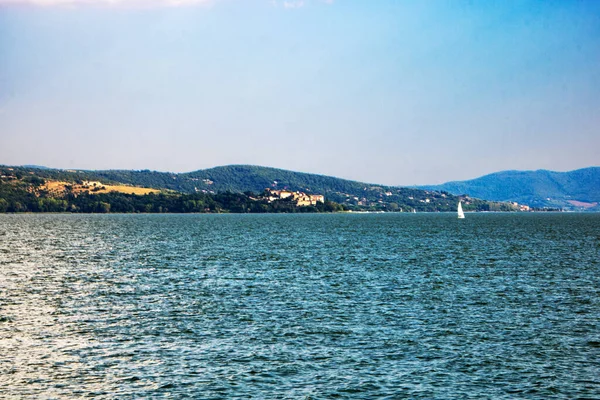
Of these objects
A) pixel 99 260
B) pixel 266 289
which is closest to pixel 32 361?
pixel 266 289

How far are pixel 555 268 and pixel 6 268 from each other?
6687 centimetres

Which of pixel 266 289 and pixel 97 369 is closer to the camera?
pixel 97 369

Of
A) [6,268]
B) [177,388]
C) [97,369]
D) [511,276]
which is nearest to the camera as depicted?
[177,388]

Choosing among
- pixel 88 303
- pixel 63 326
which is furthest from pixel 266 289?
pixel 63 326

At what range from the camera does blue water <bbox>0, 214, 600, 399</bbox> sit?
98.6 ft

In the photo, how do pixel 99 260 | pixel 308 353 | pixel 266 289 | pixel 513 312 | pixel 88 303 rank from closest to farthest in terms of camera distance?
pixel 308 353
pixel 513 312
pixel 88 303
pixel 266 289
pixel 99 260

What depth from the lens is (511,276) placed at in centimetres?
7150

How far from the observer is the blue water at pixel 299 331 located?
98.6ft

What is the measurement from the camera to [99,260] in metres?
90.9

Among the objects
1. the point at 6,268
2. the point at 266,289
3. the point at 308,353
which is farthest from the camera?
Answer: the point at 6,268

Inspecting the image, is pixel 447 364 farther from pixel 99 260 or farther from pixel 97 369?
pixel 99 260

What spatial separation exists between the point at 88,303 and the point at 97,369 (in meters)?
21.0

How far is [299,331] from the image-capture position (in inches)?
1631

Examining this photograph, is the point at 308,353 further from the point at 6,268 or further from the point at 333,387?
the point at 6,268
